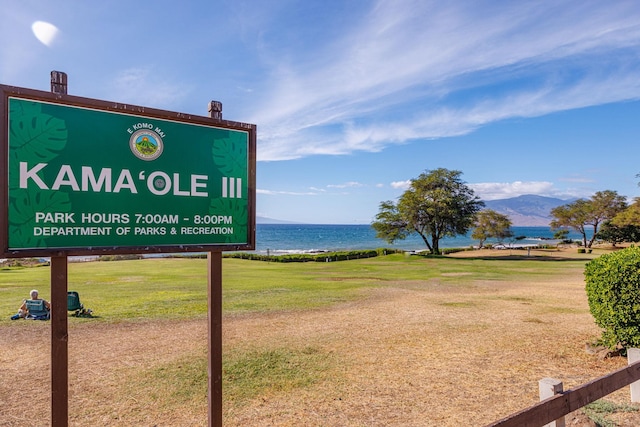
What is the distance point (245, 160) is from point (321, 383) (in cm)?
471

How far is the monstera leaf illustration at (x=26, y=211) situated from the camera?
10.6ft

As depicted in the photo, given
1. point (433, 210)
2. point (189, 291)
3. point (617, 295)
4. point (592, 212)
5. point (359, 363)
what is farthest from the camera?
point (592, 212)

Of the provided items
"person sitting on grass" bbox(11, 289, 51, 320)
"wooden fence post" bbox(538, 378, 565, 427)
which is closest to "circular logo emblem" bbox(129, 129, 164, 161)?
"wooden fence post" bbox(538, 378, 565, 427)

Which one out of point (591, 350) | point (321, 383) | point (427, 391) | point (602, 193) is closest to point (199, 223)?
point (321, 383)

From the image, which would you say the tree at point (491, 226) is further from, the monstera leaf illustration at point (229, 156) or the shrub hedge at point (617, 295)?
the monstera leaf illustration at point (229, 156)

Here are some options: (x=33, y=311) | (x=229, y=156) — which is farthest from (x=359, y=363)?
(x=33, y=311)

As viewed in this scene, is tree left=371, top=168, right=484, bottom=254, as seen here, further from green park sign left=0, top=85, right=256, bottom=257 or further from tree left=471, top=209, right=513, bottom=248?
green park sign left=0, top=85, right=256, bottom=257

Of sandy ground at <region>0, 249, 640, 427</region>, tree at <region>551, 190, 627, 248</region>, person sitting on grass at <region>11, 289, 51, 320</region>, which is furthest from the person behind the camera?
tree at <region>551, 190, 627, 248</region>

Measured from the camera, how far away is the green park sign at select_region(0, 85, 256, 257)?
3255 millimetres

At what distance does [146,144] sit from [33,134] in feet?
2.91

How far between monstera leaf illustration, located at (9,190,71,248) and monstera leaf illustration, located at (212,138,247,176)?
150 centimetres

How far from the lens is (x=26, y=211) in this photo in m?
3.27

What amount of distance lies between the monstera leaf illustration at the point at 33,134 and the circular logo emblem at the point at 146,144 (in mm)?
562

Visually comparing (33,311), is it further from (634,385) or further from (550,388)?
(634,385)
